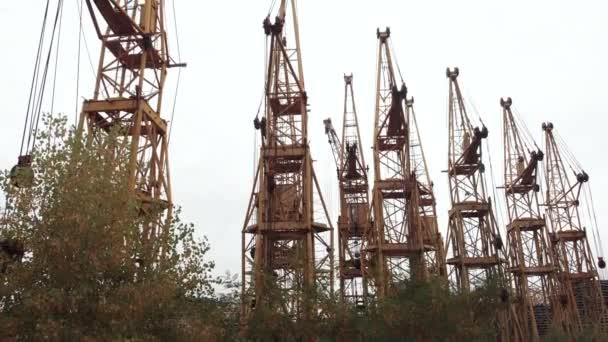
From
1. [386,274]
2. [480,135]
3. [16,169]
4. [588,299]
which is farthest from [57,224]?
[588,299]

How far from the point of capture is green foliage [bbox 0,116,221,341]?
15.1m

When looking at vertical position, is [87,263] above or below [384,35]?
below

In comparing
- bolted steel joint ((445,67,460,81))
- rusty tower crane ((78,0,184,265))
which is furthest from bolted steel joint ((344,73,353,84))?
rusty tower crane ((78,0,184,265))

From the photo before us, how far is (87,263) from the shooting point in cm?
1562

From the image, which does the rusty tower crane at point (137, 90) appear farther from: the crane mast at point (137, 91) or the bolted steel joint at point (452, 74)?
the bolted steel joint at point (452, 74)

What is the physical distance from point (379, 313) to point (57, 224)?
15561 millimetres

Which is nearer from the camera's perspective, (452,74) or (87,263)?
(87,263)

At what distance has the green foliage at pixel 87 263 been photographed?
15094mm

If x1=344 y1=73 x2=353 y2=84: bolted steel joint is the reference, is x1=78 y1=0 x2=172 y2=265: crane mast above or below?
below

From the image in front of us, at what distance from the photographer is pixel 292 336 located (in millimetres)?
25219

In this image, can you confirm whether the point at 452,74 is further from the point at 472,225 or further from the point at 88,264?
the point at 88,264

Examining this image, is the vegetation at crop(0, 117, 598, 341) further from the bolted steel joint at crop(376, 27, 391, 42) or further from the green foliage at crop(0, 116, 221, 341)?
the bolted steel joint at crop(376, 27, 391, 42)

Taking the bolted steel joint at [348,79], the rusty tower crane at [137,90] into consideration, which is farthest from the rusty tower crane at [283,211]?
the bolted steel joint at [348,79]

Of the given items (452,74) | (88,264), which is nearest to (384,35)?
(452,74)
